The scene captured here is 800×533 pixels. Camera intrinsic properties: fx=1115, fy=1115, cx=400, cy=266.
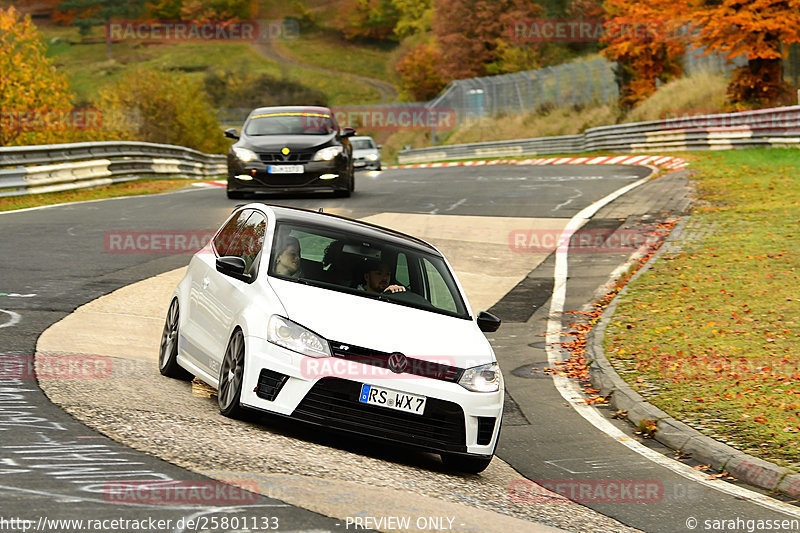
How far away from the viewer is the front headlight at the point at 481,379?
7.79 m

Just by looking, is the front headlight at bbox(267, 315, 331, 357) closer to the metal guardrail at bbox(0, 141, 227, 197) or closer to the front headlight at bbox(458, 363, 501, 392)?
the front headlight at bbox(458, 363, 501, 392)

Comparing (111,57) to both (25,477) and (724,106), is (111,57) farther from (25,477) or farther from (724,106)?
(25,477)

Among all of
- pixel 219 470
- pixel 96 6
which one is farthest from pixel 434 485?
pixel 96 6

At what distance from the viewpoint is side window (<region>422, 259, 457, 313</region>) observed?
29.1 feet

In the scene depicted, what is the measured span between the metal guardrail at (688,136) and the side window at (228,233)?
2558cm

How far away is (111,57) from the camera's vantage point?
5812 inches

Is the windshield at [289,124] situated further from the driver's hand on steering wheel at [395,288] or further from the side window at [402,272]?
the driver's hand on steering wheel at [395,288]

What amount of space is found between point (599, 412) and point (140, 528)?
20.5ft

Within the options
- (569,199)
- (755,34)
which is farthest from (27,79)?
(569,199)

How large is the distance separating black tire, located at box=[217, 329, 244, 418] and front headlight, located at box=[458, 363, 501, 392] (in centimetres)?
153

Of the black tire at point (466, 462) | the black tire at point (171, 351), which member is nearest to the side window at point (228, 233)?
the black tire at point (171, 351)

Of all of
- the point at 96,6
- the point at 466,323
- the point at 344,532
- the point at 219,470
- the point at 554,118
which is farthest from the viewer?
the point at 96,6

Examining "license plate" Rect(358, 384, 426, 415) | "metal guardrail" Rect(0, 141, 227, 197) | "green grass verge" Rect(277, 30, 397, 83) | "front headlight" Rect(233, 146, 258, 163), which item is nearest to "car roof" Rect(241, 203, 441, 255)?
"license plate" Rect(358, 384, 426, 415)

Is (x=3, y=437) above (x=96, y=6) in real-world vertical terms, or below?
below
